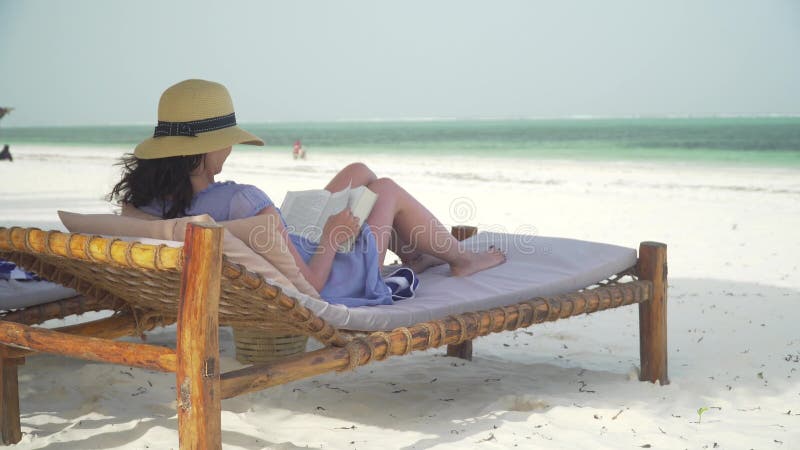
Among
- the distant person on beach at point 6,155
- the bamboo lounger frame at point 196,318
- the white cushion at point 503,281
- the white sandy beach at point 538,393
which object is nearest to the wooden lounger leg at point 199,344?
the bamboo lounger frame at point 196,318

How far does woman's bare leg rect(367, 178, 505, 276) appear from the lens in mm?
2738

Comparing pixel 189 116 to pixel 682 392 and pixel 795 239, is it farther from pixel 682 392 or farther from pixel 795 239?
pixel 795 239

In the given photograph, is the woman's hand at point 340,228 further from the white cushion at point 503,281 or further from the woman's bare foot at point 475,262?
the woman's bare foot at point 475,262

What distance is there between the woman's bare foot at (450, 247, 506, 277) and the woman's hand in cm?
53

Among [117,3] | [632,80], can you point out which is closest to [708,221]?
[632,80]

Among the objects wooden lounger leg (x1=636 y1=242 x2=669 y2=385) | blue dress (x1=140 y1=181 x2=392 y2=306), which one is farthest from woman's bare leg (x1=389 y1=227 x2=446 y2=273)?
wooden lounger leg (x1=636 y1=242 x2=669 y2=385)

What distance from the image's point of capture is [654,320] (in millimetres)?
3049

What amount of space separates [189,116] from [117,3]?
2583 inches

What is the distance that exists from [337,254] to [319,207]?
189 mm

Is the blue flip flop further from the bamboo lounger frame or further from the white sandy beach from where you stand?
the white sandy beach

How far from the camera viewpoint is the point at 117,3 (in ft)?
203

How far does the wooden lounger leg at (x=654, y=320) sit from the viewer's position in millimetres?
3002

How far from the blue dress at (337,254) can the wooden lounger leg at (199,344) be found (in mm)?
513

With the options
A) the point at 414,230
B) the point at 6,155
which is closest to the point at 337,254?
the point at 414,230
